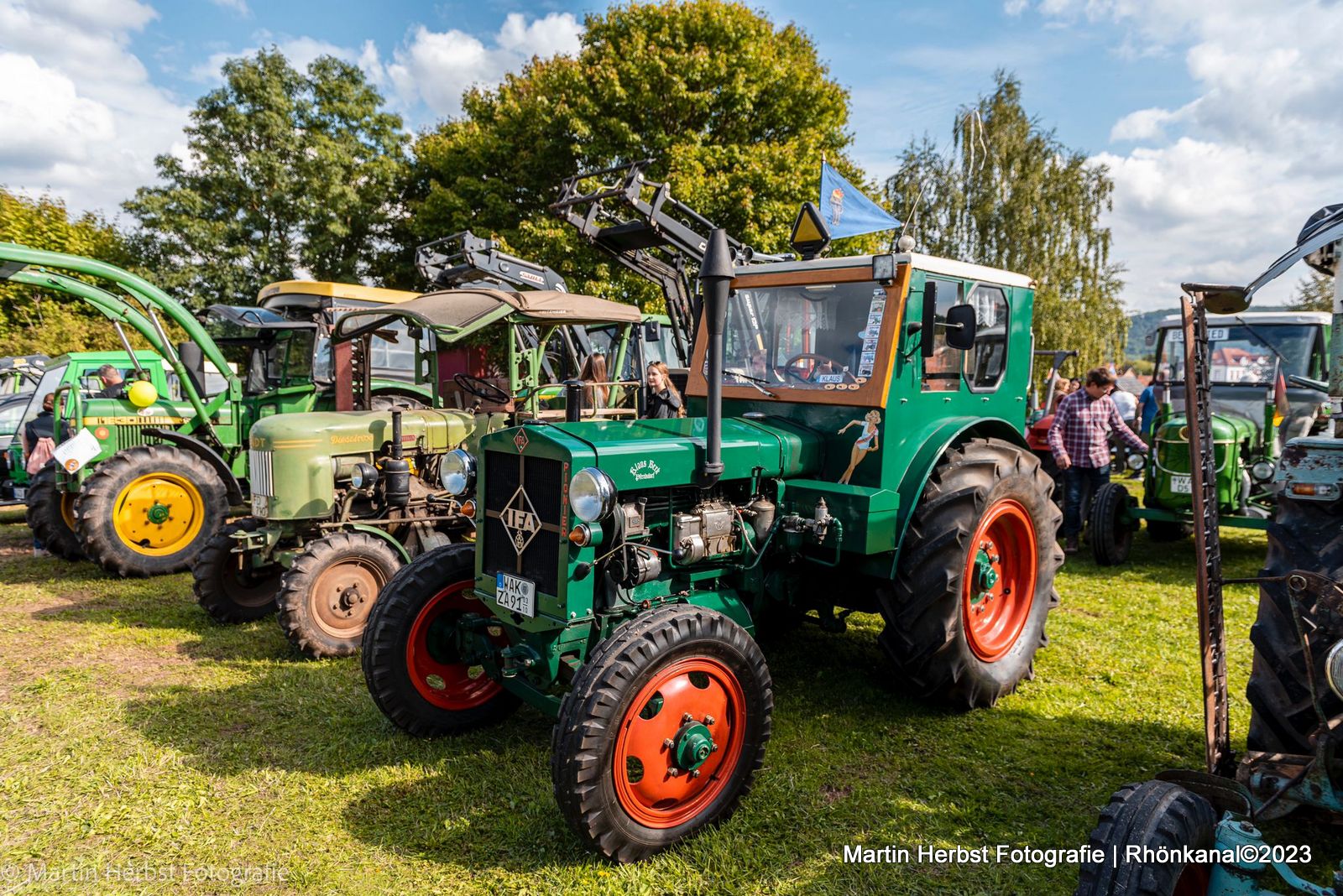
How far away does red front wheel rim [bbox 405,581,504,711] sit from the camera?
3.69m

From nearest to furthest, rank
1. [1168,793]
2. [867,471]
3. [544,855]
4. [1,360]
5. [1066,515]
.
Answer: [1168,793]
[544,855]
[867,471]
[1066,515]
[1,360]

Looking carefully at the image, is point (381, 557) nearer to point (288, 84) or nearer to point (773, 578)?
point (773, 578)

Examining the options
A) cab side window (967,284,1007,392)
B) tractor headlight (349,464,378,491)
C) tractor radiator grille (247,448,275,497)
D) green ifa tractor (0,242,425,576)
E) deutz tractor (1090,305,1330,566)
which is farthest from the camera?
deutz tractor (1090,305,1330,566)

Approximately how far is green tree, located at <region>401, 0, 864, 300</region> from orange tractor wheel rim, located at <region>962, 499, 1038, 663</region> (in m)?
11.3

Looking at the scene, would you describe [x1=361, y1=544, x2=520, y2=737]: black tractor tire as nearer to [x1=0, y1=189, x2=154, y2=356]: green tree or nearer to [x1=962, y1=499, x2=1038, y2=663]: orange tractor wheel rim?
[x1=962, y1=499, x2=1038, y2=663]: orange tractor wheel rim

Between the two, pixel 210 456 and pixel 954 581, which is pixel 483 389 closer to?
pixel 210 456

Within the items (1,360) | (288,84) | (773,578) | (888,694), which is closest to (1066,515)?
(888,694)

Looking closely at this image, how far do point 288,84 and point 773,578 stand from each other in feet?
70.3

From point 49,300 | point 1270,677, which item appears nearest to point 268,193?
point 49,300

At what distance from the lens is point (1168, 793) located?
82.3 inches

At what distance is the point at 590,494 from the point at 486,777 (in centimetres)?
136

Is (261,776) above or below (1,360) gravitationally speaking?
below

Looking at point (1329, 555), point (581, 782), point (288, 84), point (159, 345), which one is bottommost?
point (581, 782)

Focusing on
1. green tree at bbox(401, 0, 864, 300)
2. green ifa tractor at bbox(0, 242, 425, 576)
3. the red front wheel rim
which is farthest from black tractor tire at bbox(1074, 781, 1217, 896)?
green tree at bbox(401, 0, 864, 300)
